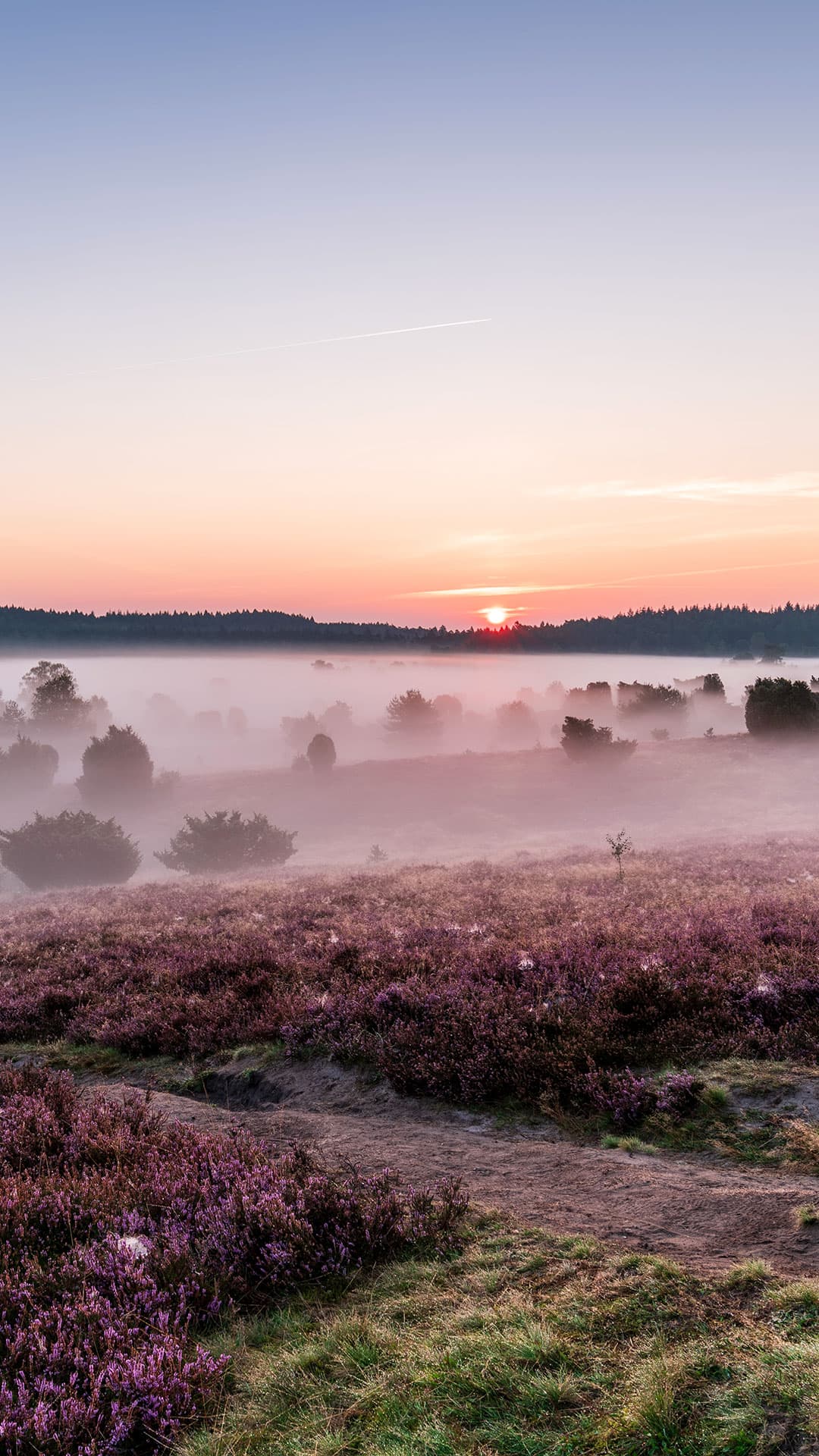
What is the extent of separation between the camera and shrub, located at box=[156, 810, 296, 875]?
57156 mm

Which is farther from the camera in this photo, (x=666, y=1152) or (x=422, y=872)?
(x=422, y=872)

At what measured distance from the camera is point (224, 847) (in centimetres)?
5744

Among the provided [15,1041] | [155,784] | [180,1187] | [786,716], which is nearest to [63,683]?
[155,784]

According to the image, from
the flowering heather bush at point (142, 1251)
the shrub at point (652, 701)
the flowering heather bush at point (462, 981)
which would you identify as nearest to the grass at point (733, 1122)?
the flowering heather bush at point (462, 981)

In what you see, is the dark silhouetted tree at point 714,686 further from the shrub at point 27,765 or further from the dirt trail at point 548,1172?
the dirt trail at point 548,1172

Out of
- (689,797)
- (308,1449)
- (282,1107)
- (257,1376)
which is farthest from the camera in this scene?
(689,797)

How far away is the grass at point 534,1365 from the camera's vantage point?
3.29 meters

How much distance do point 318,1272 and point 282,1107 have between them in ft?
12.0

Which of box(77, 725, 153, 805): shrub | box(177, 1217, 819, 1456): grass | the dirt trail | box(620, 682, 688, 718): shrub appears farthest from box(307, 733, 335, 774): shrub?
box(177, 1217, 819, 1456): grass

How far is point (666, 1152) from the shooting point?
21.6 ft

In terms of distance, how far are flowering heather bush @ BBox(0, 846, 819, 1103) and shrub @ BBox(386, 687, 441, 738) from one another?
4167 inches

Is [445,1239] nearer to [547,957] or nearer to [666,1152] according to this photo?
[666,1152]

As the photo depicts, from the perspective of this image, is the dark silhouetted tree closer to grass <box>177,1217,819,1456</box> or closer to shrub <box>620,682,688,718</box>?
shrub <box>620,682,688,718</box>

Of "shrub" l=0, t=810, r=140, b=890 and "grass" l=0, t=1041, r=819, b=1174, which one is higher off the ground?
"grass" l=0, t=1041, r=819, b=1174
